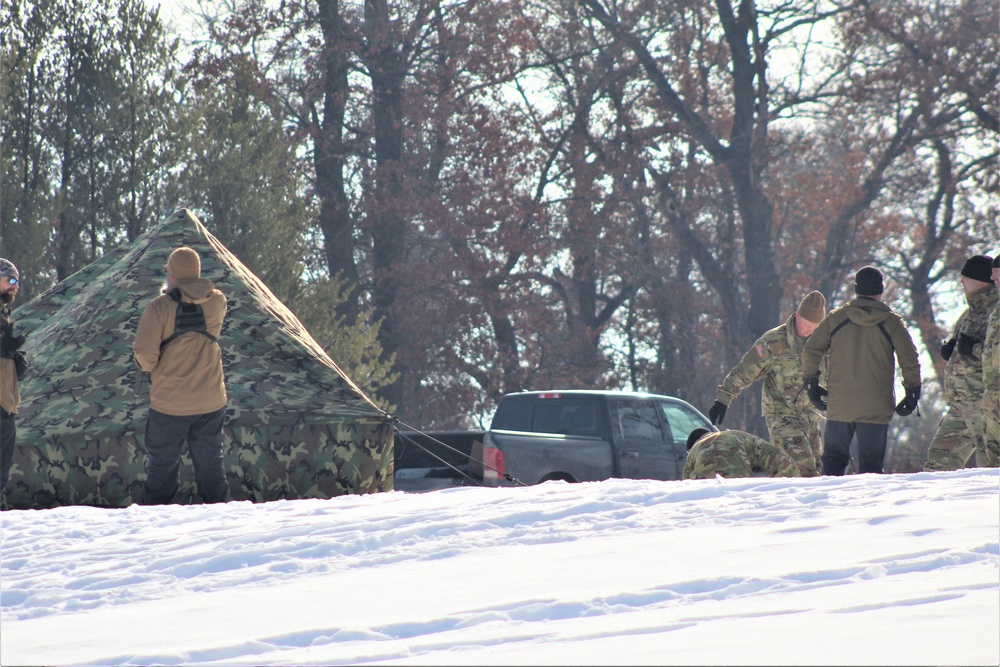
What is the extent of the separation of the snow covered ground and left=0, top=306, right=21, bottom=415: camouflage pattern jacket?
3.10ft

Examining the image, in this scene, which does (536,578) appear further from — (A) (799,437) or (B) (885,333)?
(A) (799,437)

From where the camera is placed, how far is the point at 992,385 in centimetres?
654

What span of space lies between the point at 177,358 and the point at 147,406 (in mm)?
1248

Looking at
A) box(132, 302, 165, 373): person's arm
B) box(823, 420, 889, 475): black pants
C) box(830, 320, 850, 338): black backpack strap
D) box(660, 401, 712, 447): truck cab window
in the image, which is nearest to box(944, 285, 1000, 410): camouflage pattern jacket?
box(823, 420, 889, 475): black pants

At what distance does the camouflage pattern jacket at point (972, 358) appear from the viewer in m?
7.05

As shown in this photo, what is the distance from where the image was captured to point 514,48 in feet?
85.0

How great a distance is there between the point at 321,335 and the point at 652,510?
12.3m

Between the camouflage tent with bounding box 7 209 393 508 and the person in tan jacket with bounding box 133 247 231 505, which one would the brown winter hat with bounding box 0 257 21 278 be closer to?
the person in tan jacket with bounding box 133 247 231 505

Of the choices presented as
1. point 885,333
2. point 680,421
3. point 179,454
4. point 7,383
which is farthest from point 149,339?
point 680,421

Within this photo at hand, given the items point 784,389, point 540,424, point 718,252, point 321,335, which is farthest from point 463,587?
point 718,252

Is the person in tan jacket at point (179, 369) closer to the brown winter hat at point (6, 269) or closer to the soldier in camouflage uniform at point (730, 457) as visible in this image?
the brown winter hat at point (6, 269)

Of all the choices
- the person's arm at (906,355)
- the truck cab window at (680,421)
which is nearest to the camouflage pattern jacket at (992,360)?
the person's arm at (906,355)

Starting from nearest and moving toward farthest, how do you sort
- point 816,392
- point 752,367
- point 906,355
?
1. point 906,355
2. point 816,392
3. point 752,367

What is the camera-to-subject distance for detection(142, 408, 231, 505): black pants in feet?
22.4
